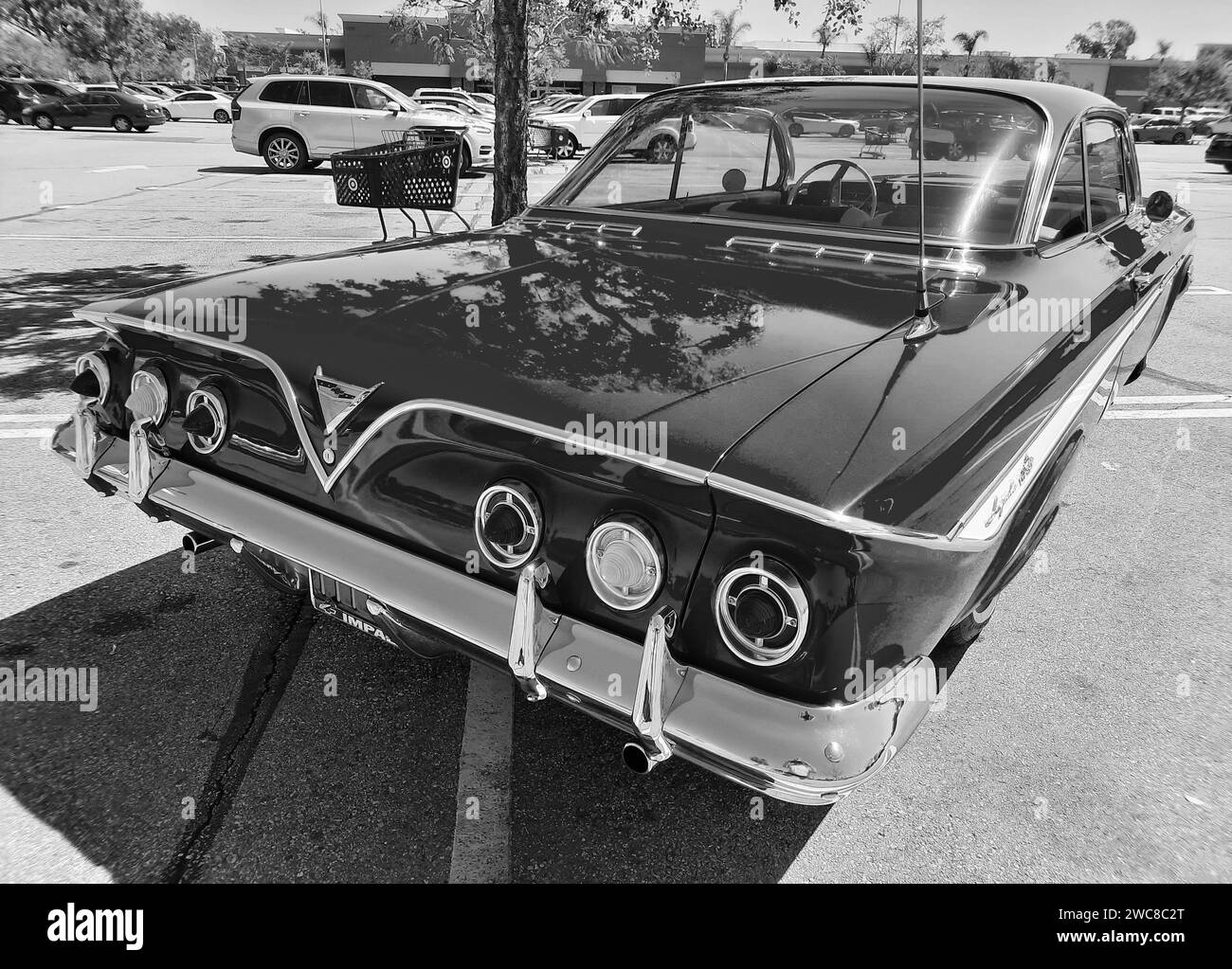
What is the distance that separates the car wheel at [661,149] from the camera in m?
3.52

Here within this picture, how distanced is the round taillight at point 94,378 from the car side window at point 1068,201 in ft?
9.14

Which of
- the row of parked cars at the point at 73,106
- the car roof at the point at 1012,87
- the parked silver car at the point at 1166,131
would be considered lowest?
the car roof at the point at 1012,87

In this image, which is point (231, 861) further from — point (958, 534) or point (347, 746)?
point (958, 534)

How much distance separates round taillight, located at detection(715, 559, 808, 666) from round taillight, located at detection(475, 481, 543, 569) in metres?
0.42

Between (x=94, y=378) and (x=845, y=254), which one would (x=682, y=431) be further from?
(x=94, y=378)

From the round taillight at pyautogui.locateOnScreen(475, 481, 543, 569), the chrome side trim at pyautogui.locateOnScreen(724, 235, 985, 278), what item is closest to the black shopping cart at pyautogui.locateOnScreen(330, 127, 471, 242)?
the chrome side trim at pyautogui.locateOnScreen(724, 235, 985, 278)

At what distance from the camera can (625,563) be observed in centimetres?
172

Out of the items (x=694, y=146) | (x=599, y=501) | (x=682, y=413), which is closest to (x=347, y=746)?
(x=599, y=501)

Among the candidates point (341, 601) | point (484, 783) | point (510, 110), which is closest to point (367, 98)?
point (510, 110)

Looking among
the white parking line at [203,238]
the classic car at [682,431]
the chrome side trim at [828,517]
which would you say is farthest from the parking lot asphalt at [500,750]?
the white parking line at [203,238]

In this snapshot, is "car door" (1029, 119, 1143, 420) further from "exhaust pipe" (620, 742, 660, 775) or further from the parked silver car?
the parked silver car

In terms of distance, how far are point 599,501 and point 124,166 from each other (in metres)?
19.3

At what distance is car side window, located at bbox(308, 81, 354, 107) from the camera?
15.8 metres

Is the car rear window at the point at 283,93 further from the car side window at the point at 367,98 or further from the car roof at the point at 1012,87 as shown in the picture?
the car roof at the point at 1012,87
